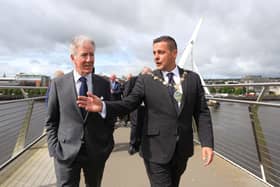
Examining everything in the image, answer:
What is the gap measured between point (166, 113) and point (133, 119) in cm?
28

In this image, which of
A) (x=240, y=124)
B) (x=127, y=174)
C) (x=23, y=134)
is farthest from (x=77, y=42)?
(x=240, y=124)

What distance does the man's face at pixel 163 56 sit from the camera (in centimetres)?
255

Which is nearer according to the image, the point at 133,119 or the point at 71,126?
the point at 71,126

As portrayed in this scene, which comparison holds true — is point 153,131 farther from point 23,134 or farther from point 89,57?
point 23,134

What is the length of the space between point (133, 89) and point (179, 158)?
624 mm

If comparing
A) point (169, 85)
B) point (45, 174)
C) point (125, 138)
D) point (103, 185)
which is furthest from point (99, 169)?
point (125, 138)

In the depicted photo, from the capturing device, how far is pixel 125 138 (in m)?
8.38

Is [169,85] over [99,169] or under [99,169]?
over

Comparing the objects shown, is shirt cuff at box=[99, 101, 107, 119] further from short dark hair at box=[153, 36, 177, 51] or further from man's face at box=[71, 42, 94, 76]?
short dark hair at box=[153, 36, 177, 51]

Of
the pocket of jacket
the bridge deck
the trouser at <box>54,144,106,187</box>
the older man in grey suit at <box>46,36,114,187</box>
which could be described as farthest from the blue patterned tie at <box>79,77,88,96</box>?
the bridge deck

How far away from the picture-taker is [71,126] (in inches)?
97.6

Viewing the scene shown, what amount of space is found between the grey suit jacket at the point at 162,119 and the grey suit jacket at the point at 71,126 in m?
0.19

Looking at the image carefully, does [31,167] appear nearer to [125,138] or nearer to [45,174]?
[45,174]

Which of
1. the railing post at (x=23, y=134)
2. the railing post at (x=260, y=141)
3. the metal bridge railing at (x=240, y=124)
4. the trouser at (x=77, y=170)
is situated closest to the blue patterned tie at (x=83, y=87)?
the trouser at (x=77, y=170)
